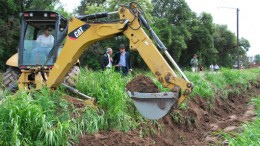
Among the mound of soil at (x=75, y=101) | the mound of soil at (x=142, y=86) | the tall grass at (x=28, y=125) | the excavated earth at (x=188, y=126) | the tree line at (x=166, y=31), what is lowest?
the excavated earth at (x=188, y=126)

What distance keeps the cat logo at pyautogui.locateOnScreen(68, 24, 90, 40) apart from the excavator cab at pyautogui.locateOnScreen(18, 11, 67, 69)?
4.50 ft

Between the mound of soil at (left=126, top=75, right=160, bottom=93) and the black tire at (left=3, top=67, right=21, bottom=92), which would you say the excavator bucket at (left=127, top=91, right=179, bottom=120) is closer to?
the mound of soil at (left=126, top=75, right=160, bottom=93)

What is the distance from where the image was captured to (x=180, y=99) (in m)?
4.91

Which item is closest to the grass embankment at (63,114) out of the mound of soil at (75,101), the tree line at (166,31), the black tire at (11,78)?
the mound of soil at (75,101)

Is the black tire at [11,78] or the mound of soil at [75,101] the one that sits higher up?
the black tire at [11,78]

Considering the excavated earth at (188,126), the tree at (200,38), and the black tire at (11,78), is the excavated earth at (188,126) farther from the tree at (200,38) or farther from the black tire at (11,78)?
the tree at (200,38)

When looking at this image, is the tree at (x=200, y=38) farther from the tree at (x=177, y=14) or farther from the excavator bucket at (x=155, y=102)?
the excavator bucket at (x=155, y=102)

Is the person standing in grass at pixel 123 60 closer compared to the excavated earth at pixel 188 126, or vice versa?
the excavated earth at pixel 188 126

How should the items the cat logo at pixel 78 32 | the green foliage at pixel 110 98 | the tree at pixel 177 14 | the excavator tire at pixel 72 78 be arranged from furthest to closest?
the tree at pixel 177 14, the excavator tire at pixel 72 78, the green foliage at pixel 110 98, the cat logo at pixel 78 32

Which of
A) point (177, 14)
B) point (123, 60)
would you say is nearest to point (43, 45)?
point (123, 60)

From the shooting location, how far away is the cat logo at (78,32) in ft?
18.9

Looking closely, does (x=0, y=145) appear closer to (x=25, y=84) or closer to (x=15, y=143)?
(x=15, y=143)

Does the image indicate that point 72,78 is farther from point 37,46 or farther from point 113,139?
point 113,139

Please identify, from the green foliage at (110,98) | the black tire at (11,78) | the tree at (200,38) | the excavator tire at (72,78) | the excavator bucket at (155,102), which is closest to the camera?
the excavator bucket at (155,102)
